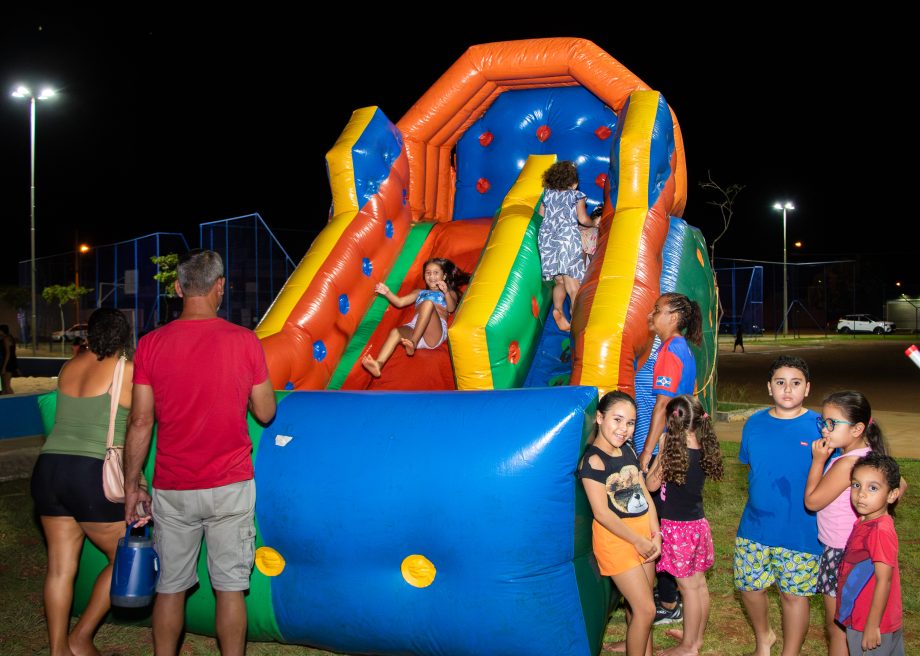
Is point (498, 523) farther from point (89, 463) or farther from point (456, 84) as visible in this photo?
point (456, 84)

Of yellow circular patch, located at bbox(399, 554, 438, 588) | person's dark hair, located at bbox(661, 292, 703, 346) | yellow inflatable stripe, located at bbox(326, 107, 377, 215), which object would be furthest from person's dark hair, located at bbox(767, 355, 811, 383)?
yellow inflatable stripe, located at bbox(326, 107, 377, 215)

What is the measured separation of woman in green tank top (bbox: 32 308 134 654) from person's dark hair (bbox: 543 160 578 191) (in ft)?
9.08

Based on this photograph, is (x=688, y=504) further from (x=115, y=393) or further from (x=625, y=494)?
(x=115, y=393)

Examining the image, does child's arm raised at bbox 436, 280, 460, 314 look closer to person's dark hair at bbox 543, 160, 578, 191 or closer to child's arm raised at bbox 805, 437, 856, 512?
person's dark hair at bbox 543, 160, 578, 191

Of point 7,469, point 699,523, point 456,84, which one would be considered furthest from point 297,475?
point 7,469

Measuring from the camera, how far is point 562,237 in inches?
191

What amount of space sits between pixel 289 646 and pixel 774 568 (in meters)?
1.89

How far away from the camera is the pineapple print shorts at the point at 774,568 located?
2.81 meters

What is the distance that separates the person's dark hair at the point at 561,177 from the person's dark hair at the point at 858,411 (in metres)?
2.56

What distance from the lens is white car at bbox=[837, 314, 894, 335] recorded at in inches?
1337

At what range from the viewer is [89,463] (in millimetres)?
2971

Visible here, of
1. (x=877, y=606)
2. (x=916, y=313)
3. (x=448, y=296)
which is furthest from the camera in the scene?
(x=916, y=313)

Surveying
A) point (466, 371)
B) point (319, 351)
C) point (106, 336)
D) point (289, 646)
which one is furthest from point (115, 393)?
point (319, 351)

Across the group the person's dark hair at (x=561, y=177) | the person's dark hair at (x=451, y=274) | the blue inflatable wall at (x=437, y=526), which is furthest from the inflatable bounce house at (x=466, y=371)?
the person's dark hair at (x=451, y=274)
